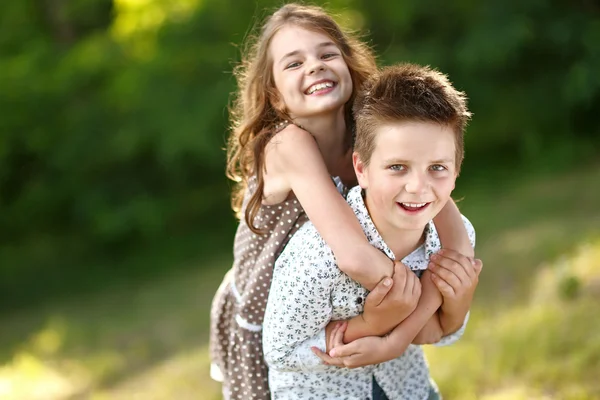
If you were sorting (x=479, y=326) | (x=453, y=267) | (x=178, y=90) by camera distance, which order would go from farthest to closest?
(x=178, y=90), (x=479, y=326), (x=453, y=267)

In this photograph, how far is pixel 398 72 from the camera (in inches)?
78.1

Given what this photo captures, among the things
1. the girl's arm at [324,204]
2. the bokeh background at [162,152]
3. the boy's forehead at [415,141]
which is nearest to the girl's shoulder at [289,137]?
the girl's arm at [324,204]

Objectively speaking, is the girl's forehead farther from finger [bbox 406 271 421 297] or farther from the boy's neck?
finger [bbox 406 271 421 297]

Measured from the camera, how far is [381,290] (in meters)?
1.97

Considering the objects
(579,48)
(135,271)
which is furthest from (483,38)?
(135,271)

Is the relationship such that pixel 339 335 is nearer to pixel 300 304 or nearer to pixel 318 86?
pixel 300 304

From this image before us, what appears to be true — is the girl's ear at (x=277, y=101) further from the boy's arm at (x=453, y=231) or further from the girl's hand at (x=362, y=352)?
the girl's hand at (x=362, y=352)

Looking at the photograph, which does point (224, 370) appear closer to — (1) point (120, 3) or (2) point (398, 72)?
(2) point (398, 72)

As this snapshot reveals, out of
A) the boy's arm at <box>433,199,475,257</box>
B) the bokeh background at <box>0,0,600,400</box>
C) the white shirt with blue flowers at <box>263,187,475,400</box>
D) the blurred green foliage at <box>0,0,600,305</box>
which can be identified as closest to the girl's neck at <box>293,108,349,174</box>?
the white shirt with blue flowers at <box>263,187,475,400</box>

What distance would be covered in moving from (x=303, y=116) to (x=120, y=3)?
23.7ft

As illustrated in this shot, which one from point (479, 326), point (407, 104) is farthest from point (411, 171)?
point (479, 326)

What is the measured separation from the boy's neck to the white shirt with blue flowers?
0.6 inches

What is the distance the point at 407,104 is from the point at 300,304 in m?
0.59

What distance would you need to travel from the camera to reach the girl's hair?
2314 mm
